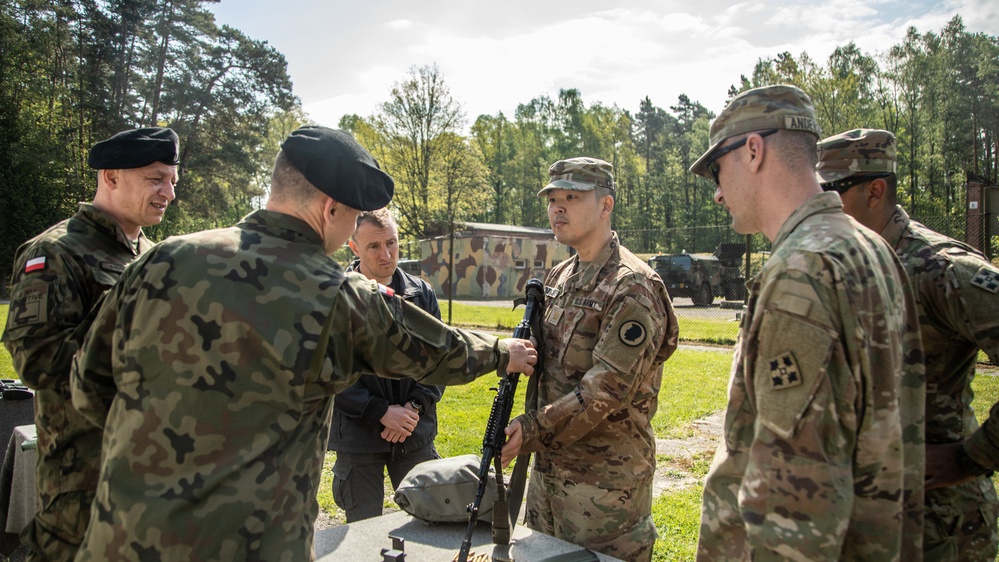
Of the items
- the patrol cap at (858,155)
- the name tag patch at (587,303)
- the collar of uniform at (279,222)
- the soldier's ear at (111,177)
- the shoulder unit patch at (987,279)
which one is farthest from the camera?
the name tag patch at (587,303)

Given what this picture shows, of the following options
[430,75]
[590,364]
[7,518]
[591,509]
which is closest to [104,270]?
[7,518]

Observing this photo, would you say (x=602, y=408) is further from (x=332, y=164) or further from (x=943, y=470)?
(x=332, y=164)

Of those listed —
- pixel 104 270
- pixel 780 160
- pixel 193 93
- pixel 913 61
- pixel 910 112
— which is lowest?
pixel 104 270

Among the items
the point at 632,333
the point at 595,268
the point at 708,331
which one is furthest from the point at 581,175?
the point at 708,331

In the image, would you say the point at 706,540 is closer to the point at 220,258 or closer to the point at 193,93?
the point at 220,258

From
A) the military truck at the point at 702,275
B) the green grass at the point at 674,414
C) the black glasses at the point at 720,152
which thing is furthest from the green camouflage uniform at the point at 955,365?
the military truck at the point at 702,275

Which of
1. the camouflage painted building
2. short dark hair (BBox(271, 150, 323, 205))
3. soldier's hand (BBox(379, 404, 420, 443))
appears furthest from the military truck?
short dark hair (BBox(271, 150, 323, 205))

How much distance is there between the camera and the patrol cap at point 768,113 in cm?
186

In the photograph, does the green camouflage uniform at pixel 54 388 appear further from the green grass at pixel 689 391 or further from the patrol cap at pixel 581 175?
the green grass at pixel 689 391

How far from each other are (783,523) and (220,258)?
1687 millimetres

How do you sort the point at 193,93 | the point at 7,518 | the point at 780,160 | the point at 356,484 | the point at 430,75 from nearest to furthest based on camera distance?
1. the point at 780,160
2. the point at 7,518
3. the point at 356,484
4. the point at 193,93
5. the point at 430,75

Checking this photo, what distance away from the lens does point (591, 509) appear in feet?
10.1

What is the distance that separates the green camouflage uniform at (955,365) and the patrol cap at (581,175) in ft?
4.75

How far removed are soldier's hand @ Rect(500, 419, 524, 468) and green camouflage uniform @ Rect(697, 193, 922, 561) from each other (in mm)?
1400
